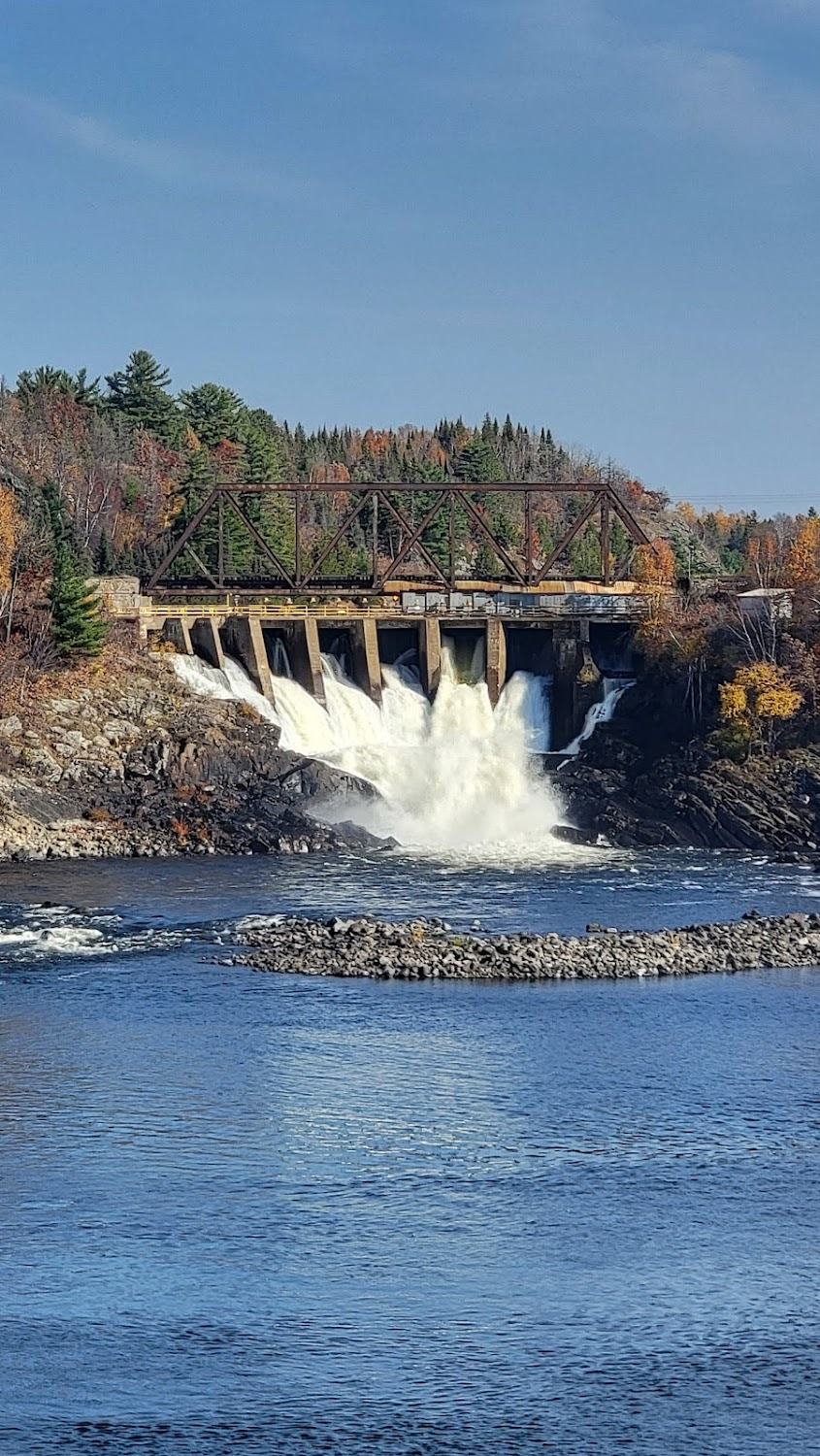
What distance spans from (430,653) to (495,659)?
3.93m

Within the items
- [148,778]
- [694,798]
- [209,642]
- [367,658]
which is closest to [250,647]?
[209,642]

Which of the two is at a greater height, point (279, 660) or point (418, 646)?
point (418, 646)

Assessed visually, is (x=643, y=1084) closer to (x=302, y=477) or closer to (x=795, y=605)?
(x=795, y=605)

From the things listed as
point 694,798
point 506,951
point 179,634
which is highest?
point 179,634

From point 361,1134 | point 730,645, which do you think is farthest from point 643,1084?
point 730,645

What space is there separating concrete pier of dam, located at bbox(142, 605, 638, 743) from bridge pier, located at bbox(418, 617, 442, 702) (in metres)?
0.06

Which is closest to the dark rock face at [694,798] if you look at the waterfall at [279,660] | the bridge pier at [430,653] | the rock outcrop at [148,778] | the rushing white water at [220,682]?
the bridge pier at [430,653]

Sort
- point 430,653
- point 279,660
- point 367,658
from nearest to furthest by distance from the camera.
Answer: point 279,660
point 367,658
point 430,653

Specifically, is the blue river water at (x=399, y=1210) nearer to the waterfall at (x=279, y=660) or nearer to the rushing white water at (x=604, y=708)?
the rushing white water at (x=604, y=708)

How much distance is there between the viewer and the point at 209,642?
105m

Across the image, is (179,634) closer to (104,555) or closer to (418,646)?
(104,555)

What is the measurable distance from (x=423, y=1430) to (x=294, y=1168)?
12434 millimetres

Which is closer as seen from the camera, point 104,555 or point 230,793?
point 230,793

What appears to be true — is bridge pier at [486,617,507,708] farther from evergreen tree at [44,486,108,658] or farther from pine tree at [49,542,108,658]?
pine tree at [49,542,108,658]
